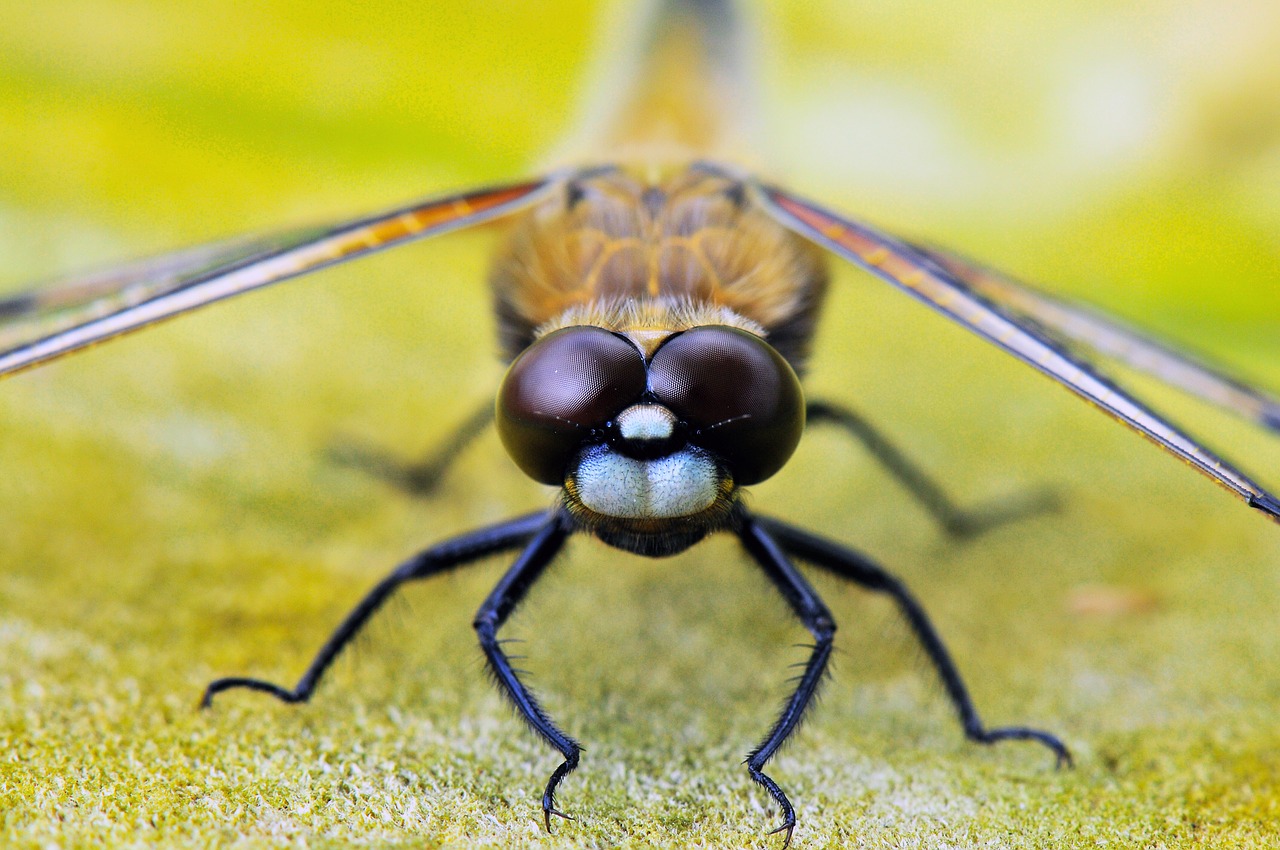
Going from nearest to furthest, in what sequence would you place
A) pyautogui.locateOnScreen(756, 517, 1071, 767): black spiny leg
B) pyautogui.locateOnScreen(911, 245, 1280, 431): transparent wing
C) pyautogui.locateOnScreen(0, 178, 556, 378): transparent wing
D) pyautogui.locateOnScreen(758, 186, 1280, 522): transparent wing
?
1. pyautogui.locateOnScreen(758, 186, 1280, 522): transparent wing
2. pyautogui.locateOnScreen(0, 178, 556, 378): transparent wing
3. pyautogui.locateOnScreen(756, 517, 1071, 767): black spiny leg
4. pyautogui.locateOnScreen(911, 245, 1280, 431): transparent wing

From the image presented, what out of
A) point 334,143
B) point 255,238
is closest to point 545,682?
point 255,238

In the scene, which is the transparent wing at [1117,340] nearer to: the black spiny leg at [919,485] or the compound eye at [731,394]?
the black spiny leg at [919,485]

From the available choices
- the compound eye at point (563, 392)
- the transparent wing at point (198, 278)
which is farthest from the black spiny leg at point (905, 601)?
the transparent wing at point (198, 278)

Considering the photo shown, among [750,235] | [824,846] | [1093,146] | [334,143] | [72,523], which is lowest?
[72,523]

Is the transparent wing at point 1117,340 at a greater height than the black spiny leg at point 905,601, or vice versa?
the transparent wing at point 1117,340

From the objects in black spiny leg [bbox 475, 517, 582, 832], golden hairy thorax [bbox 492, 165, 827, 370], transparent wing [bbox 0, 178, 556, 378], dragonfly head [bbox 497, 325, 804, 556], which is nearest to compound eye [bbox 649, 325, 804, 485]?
dragonfly head [bbox 497, 325, 804, 556]

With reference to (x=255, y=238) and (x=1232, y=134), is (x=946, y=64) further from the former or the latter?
(x=255, y=238)

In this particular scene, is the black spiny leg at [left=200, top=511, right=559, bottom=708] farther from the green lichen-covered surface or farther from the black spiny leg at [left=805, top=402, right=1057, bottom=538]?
the black spiny leg at [left=805, top=402, right=1057, bottom=538]
